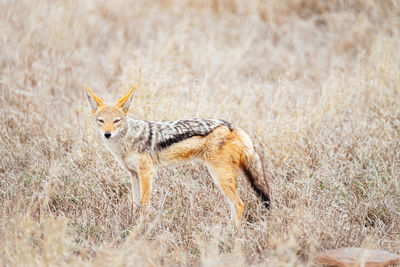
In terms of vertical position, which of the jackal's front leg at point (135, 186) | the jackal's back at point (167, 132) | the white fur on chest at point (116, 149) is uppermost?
the jackal's back at point (167, 132)

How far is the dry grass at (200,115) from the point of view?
4207mm

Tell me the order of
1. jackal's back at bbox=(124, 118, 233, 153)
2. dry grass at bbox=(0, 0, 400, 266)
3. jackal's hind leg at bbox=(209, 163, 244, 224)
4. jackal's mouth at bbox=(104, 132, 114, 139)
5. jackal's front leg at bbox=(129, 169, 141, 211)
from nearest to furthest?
dry grass at bbox=(0, 0, 400, 266) → jackal's mouth at bbox=(104, 132, 114, 139) → jackal's hind leg at bbox=(209, 163, 244, 224) → jackal's back at bbox=(124, 118, 233, 153) → jackal's front leg at bbox=(129, 169, 141, 211)

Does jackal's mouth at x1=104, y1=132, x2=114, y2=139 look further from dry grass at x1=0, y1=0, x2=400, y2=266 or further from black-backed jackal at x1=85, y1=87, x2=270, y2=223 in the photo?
dry grass at x1=0, y1=0, x2=400, y2=266

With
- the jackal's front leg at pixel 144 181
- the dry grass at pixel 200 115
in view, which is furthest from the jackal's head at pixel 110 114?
the dry grass at pixel 200 115

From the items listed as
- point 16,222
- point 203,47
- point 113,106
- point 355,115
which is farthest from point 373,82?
point 16,222

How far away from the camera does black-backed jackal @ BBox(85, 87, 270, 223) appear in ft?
15.7

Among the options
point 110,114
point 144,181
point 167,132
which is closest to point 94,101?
point 110,114

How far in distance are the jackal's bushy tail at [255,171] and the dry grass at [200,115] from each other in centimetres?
Result: 23

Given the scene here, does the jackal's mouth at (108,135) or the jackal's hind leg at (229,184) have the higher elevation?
the jackal's mouth at (108,135)

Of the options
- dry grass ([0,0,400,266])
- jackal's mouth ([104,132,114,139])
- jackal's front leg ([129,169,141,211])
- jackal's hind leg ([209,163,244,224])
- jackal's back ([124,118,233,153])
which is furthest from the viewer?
jackal's front leg ([129,169,141,211])

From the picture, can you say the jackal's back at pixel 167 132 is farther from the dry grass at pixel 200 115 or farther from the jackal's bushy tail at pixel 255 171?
the dry grass at pixel 200 115

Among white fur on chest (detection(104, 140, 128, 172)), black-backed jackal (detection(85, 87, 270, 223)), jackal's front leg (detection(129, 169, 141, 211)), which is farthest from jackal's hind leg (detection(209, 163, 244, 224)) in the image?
white fur on chest (detection(104, 140, 128, 172))

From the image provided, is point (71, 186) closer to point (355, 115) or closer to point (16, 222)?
point (16, 222)

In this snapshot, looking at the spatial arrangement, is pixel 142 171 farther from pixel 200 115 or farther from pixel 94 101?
pixel 200 115
